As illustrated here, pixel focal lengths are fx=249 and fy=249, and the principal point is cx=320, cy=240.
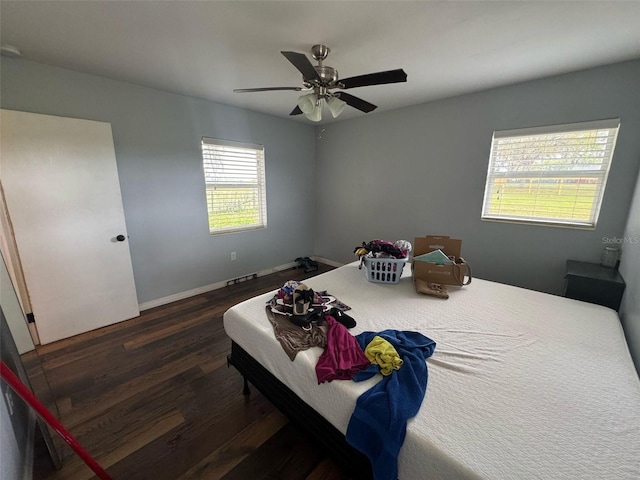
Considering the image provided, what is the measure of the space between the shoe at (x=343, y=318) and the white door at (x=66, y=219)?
7.82ft

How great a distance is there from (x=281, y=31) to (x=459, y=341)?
2168 millimetres

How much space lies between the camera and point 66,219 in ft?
7.38

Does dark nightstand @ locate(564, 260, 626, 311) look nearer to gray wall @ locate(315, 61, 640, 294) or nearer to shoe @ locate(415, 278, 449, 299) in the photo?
gray wall @ locate(315, 61, 640, 294)

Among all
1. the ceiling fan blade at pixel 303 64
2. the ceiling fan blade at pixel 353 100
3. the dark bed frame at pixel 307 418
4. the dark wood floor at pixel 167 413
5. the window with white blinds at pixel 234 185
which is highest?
the ceiling fan blade at pixel 303 64

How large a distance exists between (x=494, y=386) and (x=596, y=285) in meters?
1.74

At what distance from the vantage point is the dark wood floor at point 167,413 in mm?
1292

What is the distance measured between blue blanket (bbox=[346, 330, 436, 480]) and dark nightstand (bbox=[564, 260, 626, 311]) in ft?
6.14

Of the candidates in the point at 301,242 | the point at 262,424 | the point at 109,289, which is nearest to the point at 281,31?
the point at 262,424

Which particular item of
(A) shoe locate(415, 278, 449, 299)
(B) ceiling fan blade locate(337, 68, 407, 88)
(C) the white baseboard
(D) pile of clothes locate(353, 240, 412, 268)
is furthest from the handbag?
(C) the white baseboard

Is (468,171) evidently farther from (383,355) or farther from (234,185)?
(234,185)

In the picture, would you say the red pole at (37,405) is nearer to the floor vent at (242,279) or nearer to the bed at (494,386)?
the bed at (494,386)

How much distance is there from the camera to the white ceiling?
1421mm

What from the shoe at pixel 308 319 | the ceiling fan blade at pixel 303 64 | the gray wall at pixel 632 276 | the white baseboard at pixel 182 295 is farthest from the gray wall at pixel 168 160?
the gray wall at pixel 632 276

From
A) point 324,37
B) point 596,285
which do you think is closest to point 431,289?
point 596,285
